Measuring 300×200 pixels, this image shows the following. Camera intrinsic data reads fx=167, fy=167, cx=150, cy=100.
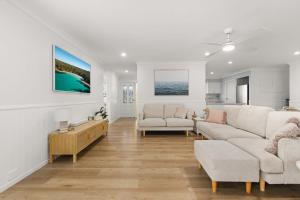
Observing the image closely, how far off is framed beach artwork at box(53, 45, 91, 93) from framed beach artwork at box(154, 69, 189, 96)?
254 cm

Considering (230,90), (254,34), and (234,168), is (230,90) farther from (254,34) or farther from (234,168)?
(234,168)

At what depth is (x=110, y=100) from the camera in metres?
Answer: 7.59

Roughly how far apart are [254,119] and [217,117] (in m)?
1.27

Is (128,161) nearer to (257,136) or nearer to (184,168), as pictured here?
(184,168)

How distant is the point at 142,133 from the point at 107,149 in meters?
1.73

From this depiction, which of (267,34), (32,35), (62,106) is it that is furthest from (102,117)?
(267,34)

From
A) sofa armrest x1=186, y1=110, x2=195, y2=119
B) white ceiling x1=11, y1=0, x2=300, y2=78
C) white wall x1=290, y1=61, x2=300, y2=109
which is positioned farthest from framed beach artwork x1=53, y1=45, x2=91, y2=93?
white wall x1=290, y1=61, x2=300, y2=109

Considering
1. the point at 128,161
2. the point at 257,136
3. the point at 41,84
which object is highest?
the point at 41,84

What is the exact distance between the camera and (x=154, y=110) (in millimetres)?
5730

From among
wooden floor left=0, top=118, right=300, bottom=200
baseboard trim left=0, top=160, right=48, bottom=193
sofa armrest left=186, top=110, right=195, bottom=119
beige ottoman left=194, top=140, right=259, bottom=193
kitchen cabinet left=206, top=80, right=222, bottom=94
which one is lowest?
wooden floor left=0, top=118, right=300, bottom=200

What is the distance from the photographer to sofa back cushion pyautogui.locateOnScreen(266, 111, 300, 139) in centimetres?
256

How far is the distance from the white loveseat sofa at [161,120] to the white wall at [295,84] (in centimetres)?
411

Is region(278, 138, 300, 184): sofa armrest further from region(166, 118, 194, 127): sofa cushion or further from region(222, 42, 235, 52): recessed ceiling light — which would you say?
region(166, 118, 194, 127): sofa cushion

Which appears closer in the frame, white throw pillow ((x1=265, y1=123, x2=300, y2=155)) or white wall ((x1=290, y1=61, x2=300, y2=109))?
white throw pillow ((x1=265, y1=123, x2=300, y2=155))
